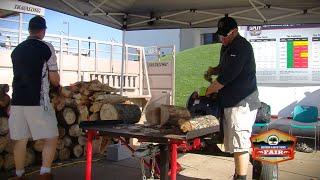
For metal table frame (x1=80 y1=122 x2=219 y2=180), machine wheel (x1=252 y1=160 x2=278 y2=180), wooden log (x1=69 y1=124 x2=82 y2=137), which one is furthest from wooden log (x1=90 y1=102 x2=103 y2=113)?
machine wheel (x1=252 y1=160 x2=278 y2=180)

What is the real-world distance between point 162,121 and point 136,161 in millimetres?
2897

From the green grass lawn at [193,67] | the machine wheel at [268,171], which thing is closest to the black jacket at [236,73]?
the machine wheel at [268,171]

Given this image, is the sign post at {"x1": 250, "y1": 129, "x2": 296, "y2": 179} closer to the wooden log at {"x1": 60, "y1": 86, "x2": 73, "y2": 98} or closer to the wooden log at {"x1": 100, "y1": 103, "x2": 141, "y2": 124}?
the wooden log at {"x1": 100, "y1": 103, "x2": 141, "y2": 124}

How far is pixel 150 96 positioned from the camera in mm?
11305

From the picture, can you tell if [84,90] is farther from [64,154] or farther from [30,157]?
[30,157]

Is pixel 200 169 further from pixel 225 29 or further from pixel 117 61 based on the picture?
pixel 117 61

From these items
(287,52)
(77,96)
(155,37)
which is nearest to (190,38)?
(155,37)

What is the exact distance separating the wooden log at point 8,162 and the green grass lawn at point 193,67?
11.1m

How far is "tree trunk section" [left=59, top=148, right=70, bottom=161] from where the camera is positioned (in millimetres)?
7324

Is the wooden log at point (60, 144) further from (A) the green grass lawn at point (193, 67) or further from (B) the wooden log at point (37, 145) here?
(A) the green grass lawn at point (193, 67)

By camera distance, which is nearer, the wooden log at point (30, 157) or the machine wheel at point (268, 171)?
the machine wheel at point (268, 171)

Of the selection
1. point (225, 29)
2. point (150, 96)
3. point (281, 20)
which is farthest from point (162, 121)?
point (150, 96)

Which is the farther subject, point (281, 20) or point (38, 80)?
point (281, 20)

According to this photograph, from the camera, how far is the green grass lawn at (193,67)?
18312 mm
